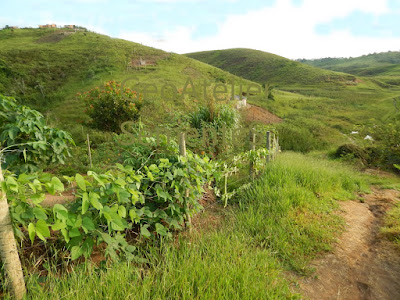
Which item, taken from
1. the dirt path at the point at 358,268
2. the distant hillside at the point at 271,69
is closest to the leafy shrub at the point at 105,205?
the dirt path at the point at 358,268

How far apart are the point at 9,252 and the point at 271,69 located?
66962mm

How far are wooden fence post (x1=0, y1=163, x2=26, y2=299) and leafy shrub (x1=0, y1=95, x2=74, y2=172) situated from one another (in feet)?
4.40

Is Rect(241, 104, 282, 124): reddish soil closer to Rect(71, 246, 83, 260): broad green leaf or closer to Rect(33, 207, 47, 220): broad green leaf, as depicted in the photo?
Rect(71, 246, 83, 260): broad green leaf

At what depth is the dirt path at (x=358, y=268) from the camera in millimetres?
2713

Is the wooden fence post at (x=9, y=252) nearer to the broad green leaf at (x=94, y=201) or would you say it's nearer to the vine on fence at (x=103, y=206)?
the vine on fence at (x=103, y=206)

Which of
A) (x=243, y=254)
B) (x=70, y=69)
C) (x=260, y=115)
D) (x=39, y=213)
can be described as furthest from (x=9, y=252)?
(x=70, y=69)

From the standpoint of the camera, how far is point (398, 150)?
8.35 metres

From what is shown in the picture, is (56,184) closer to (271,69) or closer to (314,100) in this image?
(314,100)

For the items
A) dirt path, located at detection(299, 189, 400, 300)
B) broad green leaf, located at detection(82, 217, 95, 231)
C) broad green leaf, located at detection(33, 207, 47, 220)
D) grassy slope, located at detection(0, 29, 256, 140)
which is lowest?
dirt path, located at detection(299, 189, 400, 300)

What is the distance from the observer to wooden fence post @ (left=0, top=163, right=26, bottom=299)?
1682 millimetres

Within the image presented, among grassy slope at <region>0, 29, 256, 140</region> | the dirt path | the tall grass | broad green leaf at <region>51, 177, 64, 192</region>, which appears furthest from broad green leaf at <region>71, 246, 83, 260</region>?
grassy slope at <region>0, 29, 256, 140</region>

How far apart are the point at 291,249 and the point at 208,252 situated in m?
1.32

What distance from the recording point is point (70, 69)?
25.9 m

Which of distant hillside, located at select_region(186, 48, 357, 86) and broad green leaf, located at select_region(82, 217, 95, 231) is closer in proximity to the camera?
broad green leaf, located at select_region(82, 217, 95, 231)
